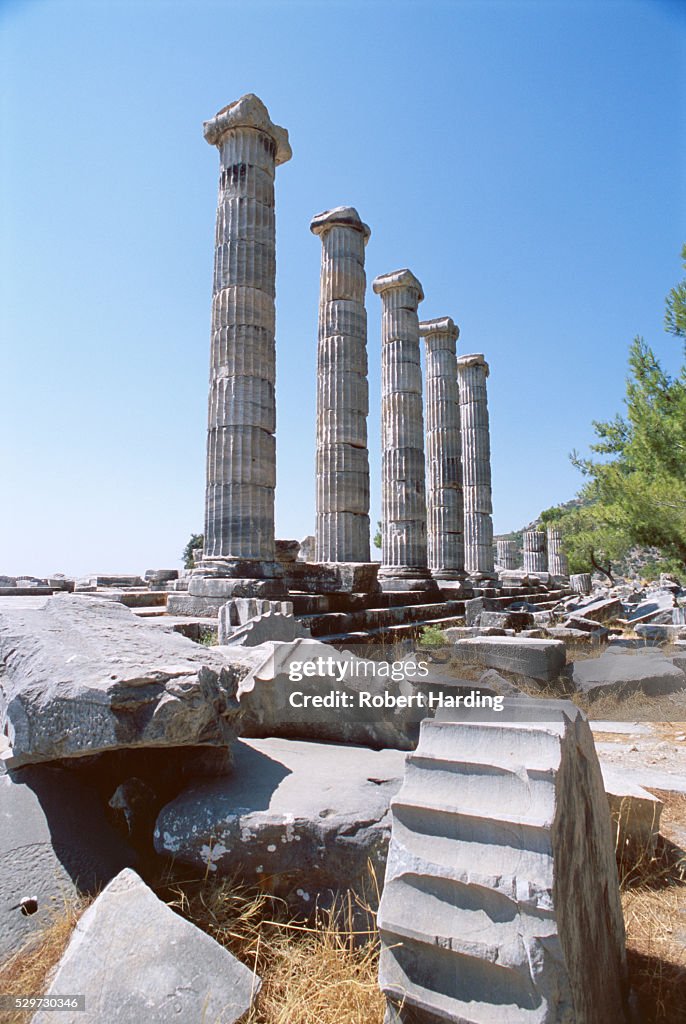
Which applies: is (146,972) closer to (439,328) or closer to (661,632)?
(661,632)

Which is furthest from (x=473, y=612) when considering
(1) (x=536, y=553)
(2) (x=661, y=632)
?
(1) (x=536, y=553)

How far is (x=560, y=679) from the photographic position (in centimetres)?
708

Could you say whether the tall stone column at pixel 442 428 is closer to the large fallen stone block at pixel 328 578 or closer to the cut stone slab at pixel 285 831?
the large fallen stone block at pixel 328 578

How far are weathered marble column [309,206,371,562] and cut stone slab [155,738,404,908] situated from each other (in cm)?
1114

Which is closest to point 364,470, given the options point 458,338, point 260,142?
point 260,142

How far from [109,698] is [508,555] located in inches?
1384

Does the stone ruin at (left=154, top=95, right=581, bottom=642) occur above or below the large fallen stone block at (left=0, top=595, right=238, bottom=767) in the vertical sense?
above

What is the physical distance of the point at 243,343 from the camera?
1064 cm

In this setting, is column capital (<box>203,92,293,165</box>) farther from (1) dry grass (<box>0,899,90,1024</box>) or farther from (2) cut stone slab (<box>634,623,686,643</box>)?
(1) dry grass (<box>0,899,90,1024</box>)

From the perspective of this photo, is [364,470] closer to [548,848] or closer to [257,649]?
[257,649]

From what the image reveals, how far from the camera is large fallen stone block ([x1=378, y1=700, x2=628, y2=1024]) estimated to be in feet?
4.57

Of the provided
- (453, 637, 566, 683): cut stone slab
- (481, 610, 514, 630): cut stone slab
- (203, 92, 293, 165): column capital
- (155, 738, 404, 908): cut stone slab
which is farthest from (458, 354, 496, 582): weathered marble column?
(155, 738, 404, 908): cut stone slab

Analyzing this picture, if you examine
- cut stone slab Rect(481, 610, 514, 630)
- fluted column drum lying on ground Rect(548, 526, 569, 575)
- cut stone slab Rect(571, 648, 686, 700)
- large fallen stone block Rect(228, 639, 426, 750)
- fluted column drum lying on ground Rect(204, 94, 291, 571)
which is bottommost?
cut stone slab Rect(571, 648, 686, 700)

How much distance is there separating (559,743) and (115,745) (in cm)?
148
